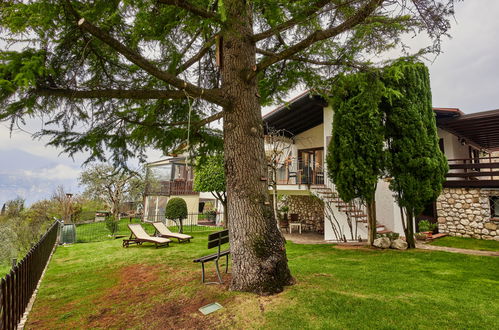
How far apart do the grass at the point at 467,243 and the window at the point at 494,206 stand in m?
1.18

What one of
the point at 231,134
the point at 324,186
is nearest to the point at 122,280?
the point at 231,134

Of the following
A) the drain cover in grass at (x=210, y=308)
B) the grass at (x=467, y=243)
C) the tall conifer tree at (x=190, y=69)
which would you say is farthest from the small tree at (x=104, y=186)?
the grass at (x=467, y=243)

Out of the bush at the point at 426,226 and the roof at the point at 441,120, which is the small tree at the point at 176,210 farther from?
the bush at the point at 426,226

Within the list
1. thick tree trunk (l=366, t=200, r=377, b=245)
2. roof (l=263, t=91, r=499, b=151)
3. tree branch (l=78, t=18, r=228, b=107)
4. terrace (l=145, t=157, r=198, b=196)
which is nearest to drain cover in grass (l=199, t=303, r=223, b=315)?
tree branch (l=78, t=18, r=228, b=107)

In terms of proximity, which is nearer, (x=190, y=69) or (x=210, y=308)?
(x=210, y=308)

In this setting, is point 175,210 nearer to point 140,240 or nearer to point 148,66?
point 140,240

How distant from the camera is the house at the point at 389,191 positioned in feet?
35.4

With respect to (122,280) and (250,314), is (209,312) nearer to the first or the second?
(250,314)

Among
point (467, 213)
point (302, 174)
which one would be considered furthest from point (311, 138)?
point (467, 213)

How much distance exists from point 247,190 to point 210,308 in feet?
5.89

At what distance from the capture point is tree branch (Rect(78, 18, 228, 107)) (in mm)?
3236

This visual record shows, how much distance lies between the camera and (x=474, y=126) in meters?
13.0

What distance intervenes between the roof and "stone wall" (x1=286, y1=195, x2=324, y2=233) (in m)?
4.43

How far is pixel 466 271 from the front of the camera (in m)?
6.08
